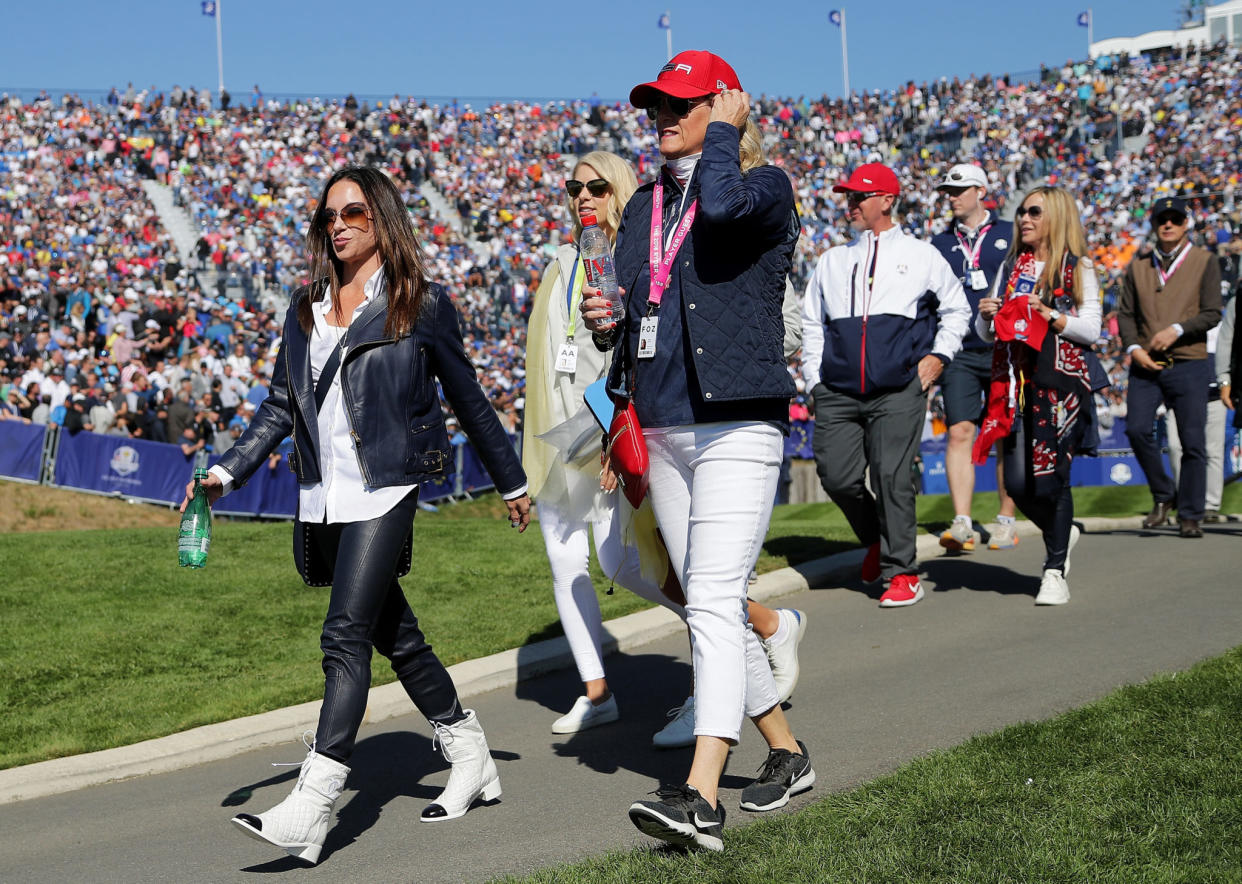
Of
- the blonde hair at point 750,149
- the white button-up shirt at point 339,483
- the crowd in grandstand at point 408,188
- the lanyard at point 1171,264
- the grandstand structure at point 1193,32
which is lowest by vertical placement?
the white button-up shirt at point 339,483

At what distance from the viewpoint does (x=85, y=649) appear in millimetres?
6766

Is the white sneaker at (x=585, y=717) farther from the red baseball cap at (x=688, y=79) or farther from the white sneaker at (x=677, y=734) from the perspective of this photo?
the red baseball cap at (x=688, y=79)

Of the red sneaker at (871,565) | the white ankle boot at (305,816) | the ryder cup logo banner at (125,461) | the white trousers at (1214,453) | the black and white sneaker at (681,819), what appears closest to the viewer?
the black and white sneaker at (681,819)

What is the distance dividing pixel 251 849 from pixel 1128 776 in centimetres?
255

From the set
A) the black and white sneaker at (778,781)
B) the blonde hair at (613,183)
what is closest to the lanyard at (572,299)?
the blonde hair at (613,183)

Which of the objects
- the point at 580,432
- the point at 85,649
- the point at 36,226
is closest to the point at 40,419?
the point at 36,226

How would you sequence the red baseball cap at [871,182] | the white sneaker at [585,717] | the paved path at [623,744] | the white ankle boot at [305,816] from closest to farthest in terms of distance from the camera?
1. the white ankle boot at [305,816]
2. the paved path at [623,744]
3. the white sneaker at [585,717]
4. the red baseball cap at [871,182]

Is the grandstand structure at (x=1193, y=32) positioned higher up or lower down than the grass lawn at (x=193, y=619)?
higher up

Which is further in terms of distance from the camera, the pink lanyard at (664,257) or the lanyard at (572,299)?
the lanyard at (572,299)

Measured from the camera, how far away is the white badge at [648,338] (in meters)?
4.00

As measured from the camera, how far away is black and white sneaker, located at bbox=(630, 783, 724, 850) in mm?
3496

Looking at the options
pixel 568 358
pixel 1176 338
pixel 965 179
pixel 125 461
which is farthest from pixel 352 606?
pixel 125 461

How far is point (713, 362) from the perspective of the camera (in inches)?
153

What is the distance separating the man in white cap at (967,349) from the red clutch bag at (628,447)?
5.15 meters
